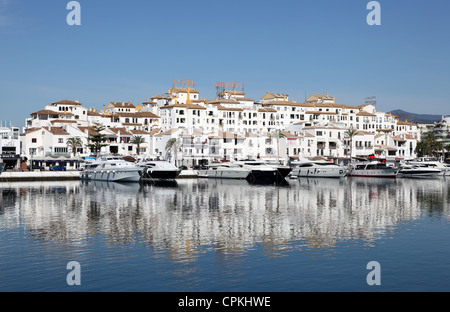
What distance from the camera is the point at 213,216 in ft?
150

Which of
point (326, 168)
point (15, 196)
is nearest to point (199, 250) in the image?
point (15, 196)

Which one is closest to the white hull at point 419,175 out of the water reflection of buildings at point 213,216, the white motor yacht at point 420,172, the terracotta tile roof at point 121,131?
the white motor yacht at point 420,172

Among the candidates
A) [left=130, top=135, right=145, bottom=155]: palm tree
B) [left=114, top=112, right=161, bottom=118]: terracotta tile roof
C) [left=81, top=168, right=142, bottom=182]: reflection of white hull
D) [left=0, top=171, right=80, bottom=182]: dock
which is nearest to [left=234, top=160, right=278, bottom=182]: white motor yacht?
[left=81, top=168, right=142, bottom=182]: reflection of white hull

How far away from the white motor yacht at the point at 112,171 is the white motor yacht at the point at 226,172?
15.1 meters

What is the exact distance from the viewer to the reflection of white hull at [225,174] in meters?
98.2

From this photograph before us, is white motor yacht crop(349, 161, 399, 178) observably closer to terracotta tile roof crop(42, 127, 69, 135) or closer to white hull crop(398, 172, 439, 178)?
white hull crop(398, 172, 439, 178)

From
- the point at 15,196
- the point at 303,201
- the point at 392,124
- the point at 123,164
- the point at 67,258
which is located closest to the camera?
the point at 67,258

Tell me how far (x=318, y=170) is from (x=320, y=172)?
0.64 m

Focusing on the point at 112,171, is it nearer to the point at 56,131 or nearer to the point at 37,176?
the point at 37,176

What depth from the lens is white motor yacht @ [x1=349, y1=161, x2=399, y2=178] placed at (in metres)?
110

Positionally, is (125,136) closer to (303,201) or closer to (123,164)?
(123,164)
